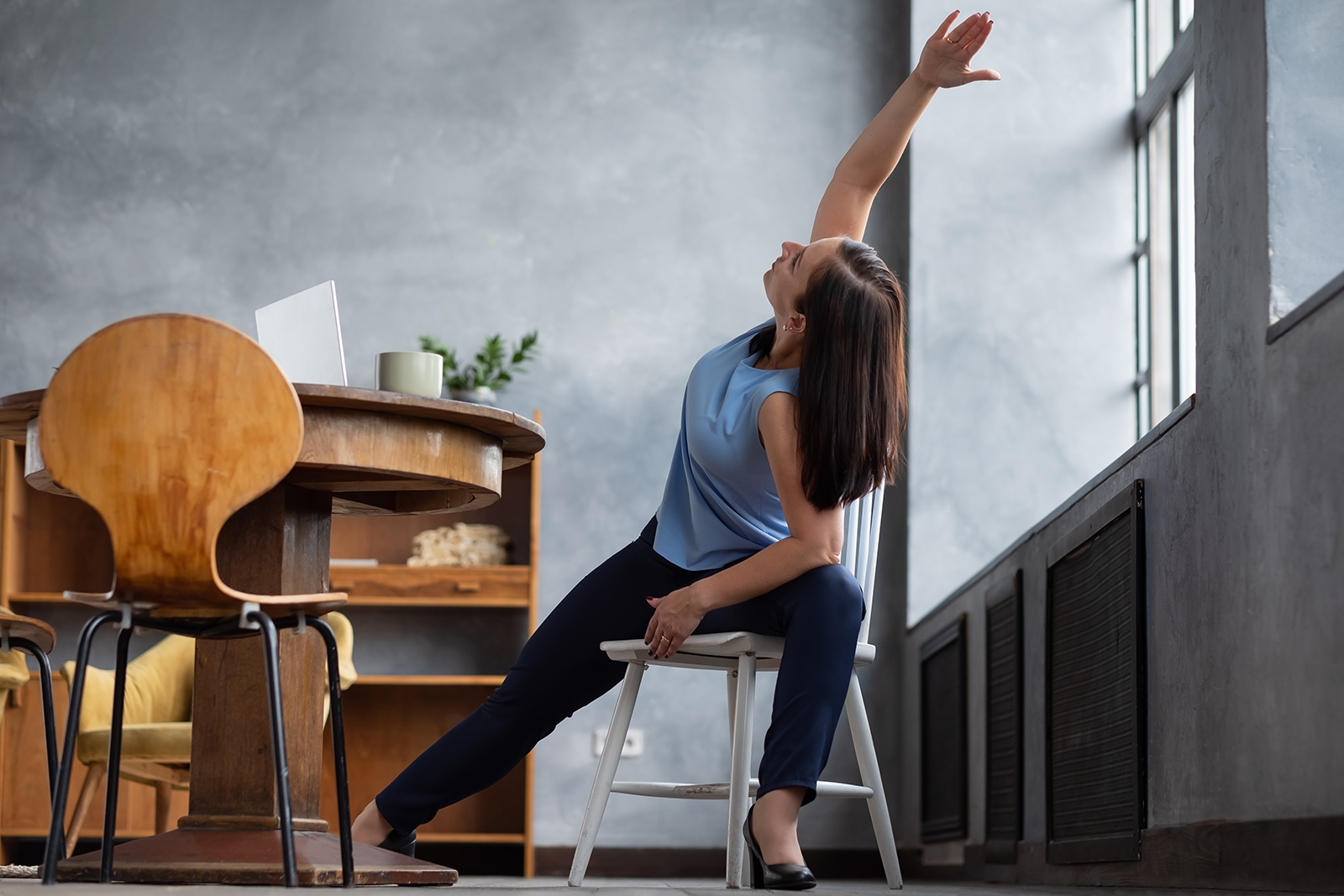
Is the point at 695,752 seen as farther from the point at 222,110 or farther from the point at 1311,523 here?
the point at 1311,523

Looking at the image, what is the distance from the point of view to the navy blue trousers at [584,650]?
67.8 inches

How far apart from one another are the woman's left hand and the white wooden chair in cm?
3

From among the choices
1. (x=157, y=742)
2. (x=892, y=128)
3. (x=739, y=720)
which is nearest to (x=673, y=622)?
(x=739, y=720)

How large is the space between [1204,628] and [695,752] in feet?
9.40

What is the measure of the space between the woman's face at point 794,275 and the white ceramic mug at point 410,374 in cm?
49

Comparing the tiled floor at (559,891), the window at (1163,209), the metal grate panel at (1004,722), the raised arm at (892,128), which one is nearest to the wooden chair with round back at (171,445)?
the tiled floor at (559,891)

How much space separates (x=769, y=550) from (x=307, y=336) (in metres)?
0.78

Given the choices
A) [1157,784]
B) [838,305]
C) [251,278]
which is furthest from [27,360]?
[1157,784]

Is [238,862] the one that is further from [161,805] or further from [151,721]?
[151,721]

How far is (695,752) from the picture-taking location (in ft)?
14.4

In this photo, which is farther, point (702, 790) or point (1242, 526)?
point (702, 790)

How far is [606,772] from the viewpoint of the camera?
6.47 feet

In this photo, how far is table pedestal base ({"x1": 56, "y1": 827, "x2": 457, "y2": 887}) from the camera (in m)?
1.65

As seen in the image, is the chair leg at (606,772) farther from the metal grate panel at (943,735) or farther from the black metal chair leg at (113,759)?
the metal grate panel at (943,735)
